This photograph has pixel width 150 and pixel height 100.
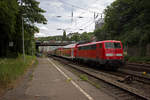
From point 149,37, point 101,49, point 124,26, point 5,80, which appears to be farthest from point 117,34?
point 5,80

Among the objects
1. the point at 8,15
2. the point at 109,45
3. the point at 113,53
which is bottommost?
the point at 113,53

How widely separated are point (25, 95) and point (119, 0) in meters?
31.7

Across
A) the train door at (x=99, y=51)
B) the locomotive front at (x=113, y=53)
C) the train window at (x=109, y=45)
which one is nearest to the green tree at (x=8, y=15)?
the train door at (x=99, y=51)

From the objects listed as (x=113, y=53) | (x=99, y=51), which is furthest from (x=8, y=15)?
(x=113, y=53)

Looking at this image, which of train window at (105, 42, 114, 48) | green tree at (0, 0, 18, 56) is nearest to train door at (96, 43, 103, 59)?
train window at (105, 42, 114, 48)

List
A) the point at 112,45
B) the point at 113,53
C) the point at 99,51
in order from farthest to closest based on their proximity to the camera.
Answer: the point at 99,51, the point at 112,45, the point at 113,53

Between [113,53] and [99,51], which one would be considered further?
[99,51]

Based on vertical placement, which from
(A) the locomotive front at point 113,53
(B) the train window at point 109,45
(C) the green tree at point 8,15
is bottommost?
(A) the locomotive front at point 113,53

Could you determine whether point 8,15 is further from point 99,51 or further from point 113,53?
point 113,53

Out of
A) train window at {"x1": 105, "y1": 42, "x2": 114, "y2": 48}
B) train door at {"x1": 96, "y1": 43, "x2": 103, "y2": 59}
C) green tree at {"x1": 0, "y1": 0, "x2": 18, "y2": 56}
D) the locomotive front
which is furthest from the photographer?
green tree at {"x1": 0, "y1": 0, "x2": 18, "y2": 56}

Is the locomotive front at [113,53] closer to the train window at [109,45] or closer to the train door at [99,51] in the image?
the train window at [109,45]

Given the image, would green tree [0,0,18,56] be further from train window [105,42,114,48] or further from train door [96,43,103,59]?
train window [105,42,114,48]

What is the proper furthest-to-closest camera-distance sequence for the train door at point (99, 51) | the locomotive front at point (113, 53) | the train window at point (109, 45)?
the train door at point (99, 51)
the train window at point (109, 45)
the locomotive front at point (113, 53)

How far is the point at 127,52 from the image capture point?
30734mm
